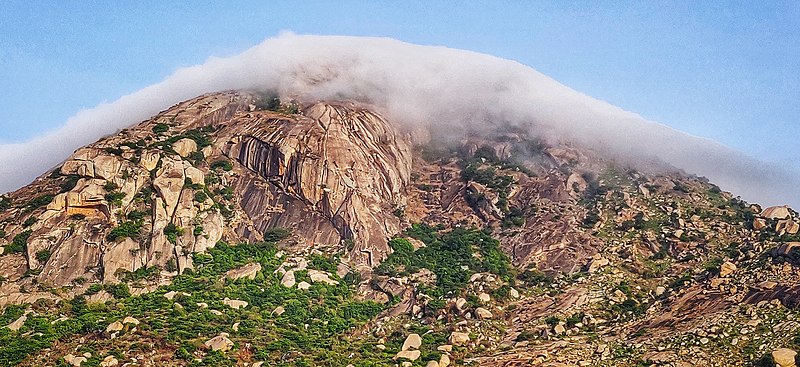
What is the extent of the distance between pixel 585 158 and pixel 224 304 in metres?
54.8

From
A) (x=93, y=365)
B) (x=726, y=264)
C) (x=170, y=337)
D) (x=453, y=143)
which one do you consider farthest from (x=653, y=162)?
(x=93, y=365)

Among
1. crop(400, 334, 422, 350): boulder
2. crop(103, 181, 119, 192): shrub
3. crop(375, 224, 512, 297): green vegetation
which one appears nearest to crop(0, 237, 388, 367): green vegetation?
crop(400, 334, 422, 350): boulder

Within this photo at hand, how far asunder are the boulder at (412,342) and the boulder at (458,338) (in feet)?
8.95

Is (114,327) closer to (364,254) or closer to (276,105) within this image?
(364,254)

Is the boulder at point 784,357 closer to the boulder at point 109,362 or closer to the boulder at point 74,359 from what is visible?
the boulder at point 109,362

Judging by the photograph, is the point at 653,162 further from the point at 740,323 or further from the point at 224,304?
the point at 224,304

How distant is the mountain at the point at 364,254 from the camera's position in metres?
66.9

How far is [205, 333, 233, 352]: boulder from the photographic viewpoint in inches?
2657

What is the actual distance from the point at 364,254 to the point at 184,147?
25.4 m

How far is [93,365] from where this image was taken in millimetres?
63125

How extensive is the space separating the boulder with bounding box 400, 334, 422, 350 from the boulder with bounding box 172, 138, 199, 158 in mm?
37822

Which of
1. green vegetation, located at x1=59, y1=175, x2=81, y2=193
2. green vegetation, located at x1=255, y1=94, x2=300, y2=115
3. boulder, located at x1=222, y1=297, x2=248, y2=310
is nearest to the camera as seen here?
boulder, located at x1=222, y1=297, x2=248, y2=310

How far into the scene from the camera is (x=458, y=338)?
7044cm

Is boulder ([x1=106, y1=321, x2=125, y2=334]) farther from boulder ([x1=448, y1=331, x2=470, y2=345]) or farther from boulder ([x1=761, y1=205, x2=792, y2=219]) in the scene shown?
boulder ([x1=761, y1=205, x2=792, y2=219])
